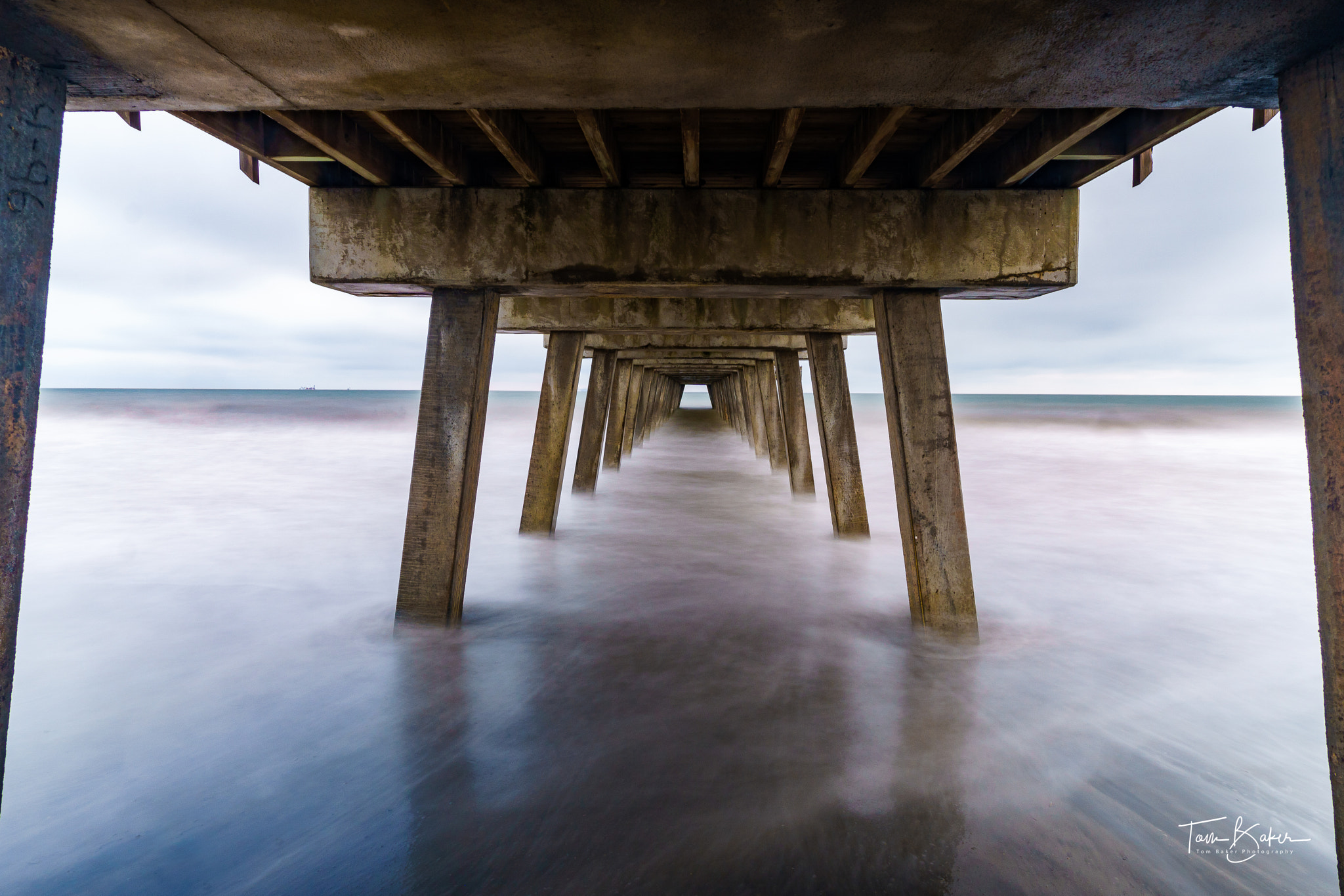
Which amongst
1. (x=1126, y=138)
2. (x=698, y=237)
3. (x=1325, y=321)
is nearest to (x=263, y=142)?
(x=698, y=237)

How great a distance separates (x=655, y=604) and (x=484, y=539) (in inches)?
139

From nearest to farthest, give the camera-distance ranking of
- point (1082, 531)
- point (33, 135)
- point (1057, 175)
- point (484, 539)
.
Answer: point (33, 135), point (1057, 175), point (484, 539), point (1082, 531)

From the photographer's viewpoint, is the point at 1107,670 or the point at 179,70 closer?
the point at 179,70

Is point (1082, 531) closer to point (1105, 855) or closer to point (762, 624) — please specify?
point (762, 624)

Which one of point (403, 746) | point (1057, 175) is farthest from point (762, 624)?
point (1057, 175)

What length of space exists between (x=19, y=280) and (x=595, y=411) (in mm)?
10213

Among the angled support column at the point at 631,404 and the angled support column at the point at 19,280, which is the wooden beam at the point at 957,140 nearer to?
the angled support column at the point at 19,280

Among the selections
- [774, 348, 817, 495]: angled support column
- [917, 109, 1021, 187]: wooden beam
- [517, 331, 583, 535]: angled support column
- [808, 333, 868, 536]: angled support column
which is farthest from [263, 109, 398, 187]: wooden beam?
[774, 348, 817, 495]: angled support column

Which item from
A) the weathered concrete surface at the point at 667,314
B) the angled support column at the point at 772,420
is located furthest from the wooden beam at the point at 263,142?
the angled support column at the point at 772,420

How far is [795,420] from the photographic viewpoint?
11.9 metres

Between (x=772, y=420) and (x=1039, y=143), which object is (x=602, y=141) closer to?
(x=1039, y=143)

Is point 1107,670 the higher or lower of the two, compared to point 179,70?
lower

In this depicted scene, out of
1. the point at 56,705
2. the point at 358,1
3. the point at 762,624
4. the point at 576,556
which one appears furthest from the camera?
the point at 576,556

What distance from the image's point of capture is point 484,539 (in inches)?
350
